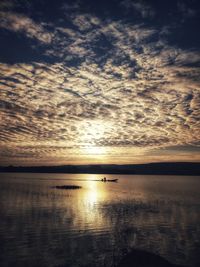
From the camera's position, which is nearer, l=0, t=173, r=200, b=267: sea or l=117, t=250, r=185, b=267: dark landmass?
l=117, t=250, r=185, b=267: dark landmass

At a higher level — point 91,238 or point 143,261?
point 91,238

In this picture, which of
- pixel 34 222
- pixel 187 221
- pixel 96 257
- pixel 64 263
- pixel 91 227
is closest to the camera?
pixel 64 263

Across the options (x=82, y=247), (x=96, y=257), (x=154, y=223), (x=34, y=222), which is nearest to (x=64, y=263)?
(x=96, y=257)

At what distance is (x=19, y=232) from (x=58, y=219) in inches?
487

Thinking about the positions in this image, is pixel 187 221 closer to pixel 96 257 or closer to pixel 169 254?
pixel 169 254

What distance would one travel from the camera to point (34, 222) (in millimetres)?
51219

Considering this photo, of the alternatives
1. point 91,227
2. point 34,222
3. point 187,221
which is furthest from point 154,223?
point 34,222

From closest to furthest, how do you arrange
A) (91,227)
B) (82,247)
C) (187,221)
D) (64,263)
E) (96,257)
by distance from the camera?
(64,263)
(96,257)
(82,247)
(91,227)
(187,221)

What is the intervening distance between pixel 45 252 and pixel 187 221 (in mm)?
32919

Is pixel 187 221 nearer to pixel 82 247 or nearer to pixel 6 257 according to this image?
pixel 82 247

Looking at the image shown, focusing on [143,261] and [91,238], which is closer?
[143,261]

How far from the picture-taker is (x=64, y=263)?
95.4ft

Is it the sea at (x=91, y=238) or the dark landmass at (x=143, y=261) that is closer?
the dark landmass at (x=143, y=261)

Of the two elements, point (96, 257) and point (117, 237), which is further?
point (117, 237)
